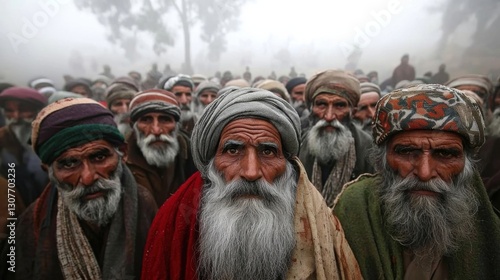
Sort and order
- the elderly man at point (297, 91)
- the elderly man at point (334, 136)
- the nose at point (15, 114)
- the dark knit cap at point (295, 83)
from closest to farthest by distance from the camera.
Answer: the elderly man at point (334, 136), the nose at point (15, 114), the elderly man at point (297, 91), the dark knit cap at point (295, 83)

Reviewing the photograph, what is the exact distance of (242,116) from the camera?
1.73m

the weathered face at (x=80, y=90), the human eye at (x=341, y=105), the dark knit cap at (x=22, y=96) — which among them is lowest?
the human eye at (x=341, y=105)

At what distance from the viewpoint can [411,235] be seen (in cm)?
176

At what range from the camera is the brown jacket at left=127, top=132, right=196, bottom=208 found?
3.55 meters

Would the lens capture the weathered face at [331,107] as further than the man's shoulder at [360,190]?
Yes

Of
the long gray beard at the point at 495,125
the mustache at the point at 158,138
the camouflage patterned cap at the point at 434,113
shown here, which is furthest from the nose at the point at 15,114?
the long gray beard at the point at 495,125

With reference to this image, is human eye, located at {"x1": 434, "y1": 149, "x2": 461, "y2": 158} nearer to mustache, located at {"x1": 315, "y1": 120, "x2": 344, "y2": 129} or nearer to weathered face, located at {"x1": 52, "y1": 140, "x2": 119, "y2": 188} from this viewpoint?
mustache, located at {"x1": 315, "y1": 120, "x2": 344, "y2": 129}

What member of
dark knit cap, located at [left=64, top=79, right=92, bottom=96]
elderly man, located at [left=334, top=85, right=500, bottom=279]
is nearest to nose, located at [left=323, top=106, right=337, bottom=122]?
elderly man, located at [left=334, top=85, right=500, bottom=279]

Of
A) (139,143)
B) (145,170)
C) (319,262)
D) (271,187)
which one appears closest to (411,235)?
(319,262)

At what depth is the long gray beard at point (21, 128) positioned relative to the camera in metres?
3.73

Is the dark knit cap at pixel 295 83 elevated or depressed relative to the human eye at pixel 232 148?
elevated

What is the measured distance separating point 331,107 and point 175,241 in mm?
2577

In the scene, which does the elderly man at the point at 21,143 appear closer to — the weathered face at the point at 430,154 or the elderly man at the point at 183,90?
the elderly man at the point at 183,90

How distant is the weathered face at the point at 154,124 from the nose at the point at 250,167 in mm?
2417
